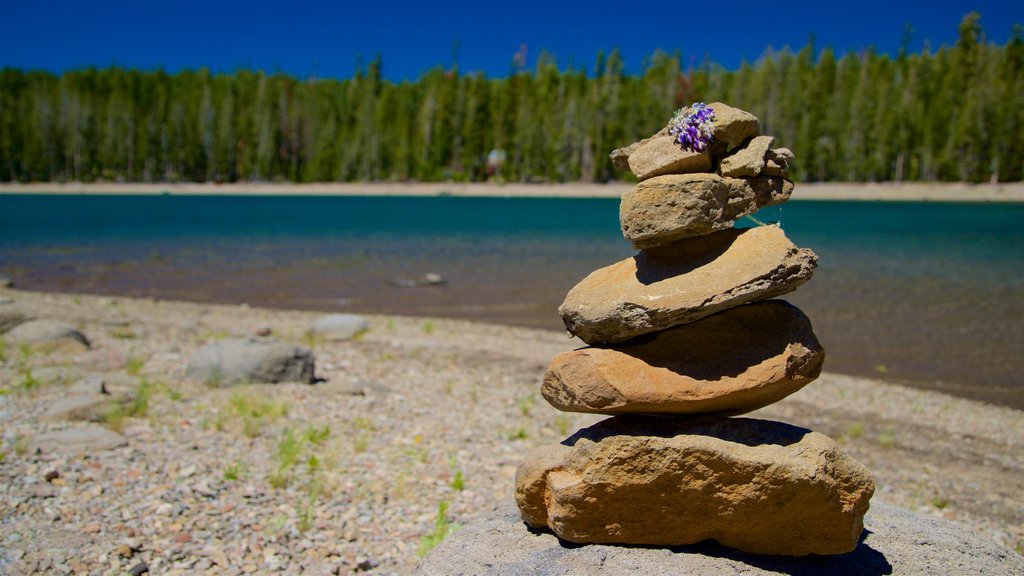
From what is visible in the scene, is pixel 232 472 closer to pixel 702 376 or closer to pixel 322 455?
pixel 322 455

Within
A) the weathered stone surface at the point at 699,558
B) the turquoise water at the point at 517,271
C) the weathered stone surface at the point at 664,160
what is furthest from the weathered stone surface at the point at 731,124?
the turquoise water at the point at 517,271

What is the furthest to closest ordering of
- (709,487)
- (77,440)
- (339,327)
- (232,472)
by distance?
(339,327), (77,440), (232,472), (709,487)

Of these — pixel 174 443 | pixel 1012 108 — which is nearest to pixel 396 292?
pixel 174 443

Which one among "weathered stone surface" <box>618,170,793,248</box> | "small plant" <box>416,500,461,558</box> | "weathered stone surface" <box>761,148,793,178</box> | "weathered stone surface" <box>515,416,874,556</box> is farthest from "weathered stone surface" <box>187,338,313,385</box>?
"weathered stone surface" <box>761,148,793,178</box>

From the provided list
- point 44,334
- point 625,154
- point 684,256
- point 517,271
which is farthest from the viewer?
point 517,271

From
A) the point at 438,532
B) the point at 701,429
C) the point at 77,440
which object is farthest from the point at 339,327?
the point at 701,429

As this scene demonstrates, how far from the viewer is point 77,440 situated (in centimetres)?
856

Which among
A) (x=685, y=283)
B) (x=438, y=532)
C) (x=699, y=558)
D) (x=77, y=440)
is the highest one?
(x=685, y=283)

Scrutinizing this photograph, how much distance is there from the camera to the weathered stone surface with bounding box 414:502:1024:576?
4.94m

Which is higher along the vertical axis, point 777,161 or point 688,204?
point 777,161

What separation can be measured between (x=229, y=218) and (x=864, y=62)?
93047mm

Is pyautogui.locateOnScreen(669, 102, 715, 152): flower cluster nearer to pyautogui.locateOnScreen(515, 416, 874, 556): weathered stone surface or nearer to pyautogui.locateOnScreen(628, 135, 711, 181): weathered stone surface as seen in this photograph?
pyautogui.locateOnScreen(628, 135, 711, 181): weathered stone surface

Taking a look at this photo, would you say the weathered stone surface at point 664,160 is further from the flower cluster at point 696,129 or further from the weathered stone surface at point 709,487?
the weathered stone surface at point 709,487

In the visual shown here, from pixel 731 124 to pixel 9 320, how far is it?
15.5 metres
